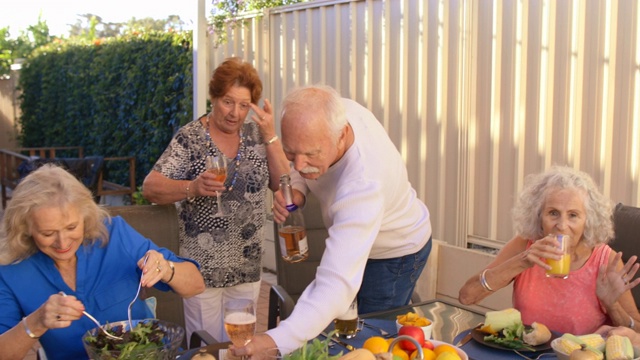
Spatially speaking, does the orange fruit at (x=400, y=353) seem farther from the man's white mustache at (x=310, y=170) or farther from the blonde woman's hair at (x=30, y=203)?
the blonde woman's hair at (x=30, y=203)

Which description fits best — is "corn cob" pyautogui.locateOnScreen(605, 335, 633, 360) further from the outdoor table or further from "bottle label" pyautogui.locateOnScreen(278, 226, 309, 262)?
"bottle label" pyautogui.locateOnScreen(278, 226, 309, 262)

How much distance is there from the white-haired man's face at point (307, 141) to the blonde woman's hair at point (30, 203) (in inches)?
28.5

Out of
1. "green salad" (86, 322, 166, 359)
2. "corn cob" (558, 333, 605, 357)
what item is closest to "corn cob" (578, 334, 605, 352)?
"corn cob" (558, 333, 605, 357)

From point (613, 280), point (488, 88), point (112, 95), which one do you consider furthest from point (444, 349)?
point (112, 95)

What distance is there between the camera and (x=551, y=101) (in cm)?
419

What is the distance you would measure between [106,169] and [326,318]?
30.6 ft

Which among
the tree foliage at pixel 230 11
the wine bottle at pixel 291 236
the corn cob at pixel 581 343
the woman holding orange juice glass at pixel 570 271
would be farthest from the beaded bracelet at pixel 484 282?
the tree foliage at pixel 230 11

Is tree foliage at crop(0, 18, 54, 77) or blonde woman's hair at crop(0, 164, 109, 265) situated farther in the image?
tree foliage at crop(0, 18, 54, 77)

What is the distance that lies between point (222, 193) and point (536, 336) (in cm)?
141

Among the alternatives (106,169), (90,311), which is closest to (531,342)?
(90,311)

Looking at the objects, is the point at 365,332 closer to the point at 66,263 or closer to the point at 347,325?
the point at 347,325

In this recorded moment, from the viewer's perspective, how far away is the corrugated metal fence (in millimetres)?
3912

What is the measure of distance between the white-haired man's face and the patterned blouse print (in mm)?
1024

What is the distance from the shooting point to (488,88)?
454 centimetres
